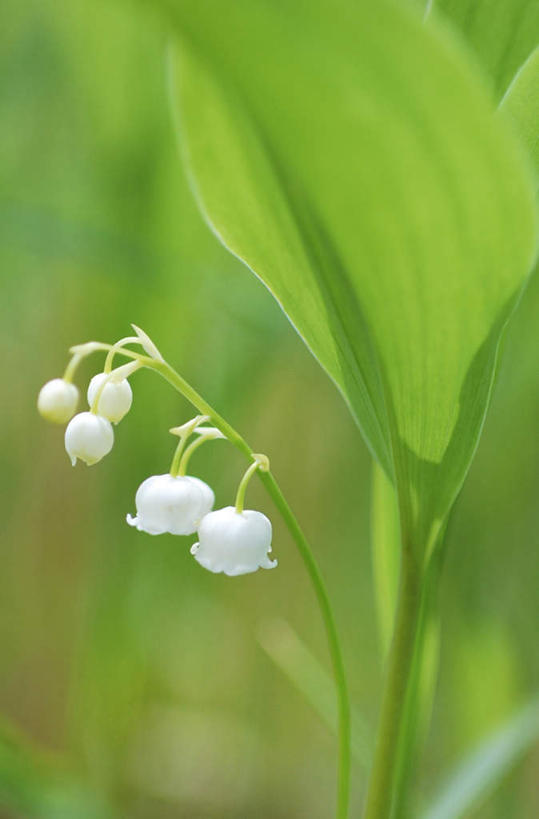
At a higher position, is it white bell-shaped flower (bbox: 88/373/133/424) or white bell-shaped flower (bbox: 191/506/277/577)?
white bell-shaped flower (bbox: 88/373/133/424)

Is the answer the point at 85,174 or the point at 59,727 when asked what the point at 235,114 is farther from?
the point at 59,727

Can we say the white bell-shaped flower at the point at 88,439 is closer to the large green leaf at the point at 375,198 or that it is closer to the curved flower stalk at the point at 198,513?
the curved flower stalk at the point at 198,513

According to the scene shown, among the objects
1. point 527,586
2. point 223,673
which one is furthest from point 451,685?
point 223,673

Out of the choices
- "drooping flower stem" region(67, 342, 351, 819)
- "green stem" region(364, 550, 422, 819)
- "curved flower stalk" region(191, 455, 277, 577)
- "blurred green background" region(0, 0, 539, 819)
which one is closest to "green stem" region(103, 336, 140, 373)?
"drooping flower stem" region(67, 342, 351, 819)

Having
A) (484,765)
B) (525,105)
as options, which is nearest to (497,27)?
(525,105)

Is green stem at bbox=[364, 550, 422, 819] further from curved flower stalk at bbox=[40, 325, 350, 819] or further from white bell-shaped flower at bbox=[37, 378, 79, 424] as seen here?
white bell-shaped flower at bbox=[37, 378, 79, 424]

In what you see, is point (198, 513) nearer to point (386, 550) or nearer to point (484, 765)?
point (386, 550)

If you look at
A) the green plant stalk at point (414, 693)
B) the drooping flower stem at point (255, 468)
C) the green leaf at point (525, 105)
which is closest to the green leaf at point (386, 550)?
the green plant stalk at point (414, 693)
